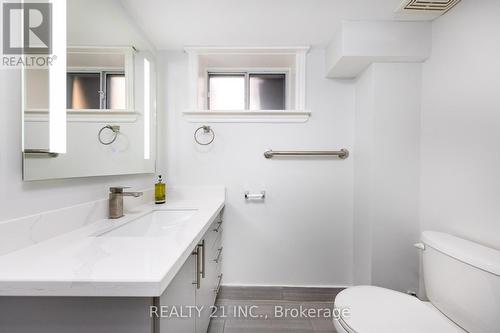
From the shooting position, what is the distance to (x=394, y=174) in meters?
1.62

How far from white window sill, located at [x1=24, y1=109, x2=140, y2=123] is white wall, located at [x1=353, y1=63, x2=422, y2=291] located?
175 centimetres

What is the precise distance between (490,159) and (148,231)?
1850 millimetres

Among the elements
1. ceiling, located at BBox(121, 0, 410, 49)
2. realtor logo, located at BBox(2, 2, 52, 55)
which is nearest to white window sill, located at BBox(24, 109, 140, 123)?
realtor logo, located at BBox(2, 2, 52, 55)

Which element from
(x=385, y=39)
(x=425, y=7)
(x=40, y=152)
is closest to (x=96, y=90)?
(x=40, y=152)

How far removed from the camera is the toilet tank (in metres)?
0.93

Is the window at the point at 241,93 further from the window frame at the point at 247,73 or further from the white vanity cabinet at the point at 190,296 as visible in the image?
the white vanity cabinet at the point at 190,296

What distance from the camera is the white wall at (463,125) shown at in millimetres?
1117

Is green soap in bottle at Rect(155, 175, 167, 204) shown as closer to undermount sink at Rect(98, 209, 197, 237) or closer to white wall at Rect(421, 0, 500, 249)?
undermount sink at Rect(98, 209, 197, 237)

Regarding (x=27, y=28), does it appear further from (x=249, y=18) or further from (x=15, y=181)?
(x=249, y=18)

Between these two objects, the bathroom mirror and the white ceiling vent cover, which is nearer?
the bathroom mirror

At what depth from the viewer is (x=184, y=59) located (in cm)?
197

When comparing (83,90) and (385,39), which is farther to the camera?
(385,39)

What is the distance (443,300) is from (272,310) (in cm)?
112

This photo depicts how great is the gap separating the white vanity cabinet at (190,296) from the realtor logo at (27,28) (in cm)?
108
